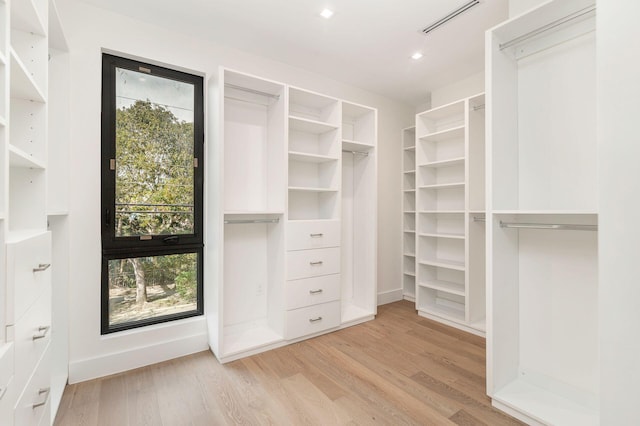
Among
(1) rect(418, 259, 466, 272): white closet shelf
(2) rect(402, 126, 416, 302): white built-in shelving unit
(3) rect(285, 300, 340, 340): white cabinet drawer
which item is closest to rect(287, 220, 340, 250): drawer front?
(3) rect(285, 300, 340, 340): white cabinet drawer

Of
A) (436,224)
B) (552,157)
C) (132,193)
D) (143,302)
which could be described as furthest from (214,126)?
(436,224)

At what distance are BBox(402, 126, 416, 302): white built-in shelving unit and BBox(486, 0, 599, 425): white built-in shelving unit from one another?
2.07 metres

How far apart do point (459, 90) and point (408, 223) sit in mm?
1797

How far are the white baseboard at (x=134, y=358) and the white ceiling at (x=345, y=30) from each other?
2.62 meters

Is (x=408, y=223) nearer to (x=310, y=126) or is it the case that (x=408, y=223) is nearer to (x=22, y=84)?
(x=310, y=126)

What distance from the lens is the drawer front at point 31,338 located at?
105 centimetres

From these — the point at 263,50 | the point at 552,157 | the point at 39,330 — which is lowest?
the point at 39,330

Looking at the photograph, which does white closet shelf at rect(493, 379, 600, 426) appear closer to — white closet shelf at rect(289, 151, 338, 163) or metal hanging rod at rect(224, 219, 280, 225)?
metal hanging rod at rect(224, 219, 280, 225)

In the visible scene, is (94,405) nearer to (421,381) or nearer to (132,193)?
(132,193)

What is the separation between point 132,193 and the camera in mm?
2367

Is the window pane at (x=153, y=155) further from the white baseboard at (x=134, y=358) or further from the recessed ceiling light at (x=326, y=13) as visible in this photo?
the recessed ceiling light at (x=326, y=13)

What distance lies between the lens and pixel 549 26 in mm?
1701

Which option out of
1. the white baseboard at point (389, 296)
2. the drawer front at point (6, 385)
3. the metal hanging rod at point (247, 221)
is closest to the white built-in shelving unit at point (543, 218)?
the metal hanging rod at point (247, 221)

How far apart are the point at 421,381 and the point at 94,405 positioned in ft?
7.08
